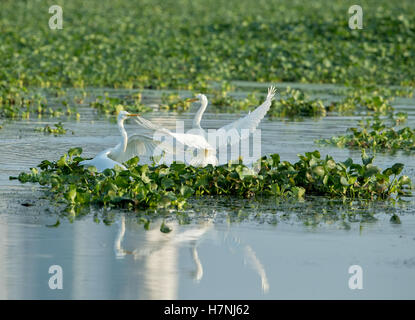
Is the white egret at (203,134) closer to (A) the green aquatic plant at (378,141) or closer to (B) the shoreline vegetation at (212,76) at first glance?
(B) the shoreline vegetation at (212,76)

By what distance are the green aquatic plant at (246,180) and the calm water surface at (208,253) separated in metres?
0.26

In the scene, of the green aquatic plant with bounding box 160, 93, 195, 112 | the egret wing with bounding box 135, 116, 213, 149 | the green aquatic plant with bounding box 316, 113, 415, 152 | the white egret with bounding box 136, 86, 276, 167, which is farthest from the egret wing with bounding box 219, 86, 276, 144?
the green aquatic plant with bounding box 160, 93, 195, 112

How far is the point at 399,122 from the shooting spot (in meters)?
17.2

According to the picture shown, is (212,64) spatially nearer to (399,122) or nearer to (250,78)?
(250,78)

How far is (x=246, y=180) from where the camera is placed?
10094 millimetres

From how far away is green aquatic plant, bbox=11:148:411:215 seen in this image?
386 inches

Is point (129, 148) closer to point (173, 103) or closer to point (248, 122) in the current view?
point (248, 122)

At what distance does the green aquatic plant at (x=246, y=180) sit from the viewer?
9797 millimetres

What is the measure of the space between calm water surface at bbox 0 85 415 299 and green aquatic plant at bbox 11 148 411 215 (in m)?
0.26

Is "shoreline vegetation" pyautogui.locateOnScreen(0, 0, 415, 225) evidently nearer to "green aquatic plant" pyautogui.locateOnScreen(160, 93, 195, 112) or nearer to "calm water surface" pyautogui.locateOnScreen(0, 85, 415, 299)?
"green aquatic plant" pyautogui.locateOnScreen(160, 93, 195, 112)

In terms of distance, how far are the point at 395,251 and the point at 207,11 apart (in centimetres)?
3130

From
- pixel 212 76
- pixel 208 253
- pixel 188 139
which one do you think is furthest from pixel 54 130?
pixel 212 76

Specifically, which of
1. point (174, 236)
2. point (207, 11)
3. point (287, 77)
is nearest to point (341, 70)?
point (287, 77)

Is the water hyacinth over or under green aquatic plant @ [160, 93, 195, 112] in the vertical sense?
under
